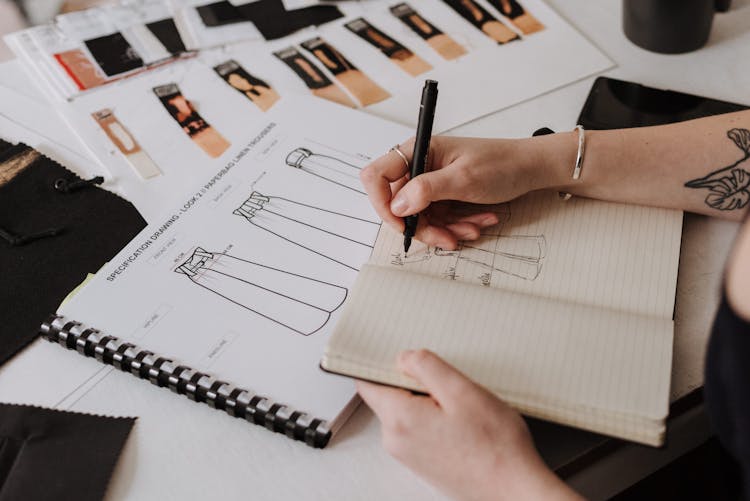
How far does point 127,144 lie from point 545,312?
1.89ft

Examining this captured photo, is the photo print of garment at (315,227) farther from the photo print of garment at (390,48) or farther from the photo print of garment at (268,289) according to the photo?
the photo print of garment at (390,48)

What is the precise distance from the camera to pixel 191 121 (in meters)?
0.90

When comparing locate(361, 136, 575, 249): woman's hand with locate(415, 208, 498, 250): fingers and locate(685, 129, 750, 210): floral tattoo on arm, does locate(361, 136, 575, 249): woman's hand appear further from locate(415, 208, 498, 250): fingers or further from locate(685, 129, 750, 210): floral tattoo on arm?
locate(685, 129, 750, 210): floral tattoo on arm

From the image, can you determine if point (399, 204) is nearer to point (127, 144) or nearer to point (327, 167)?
point (327, 167)

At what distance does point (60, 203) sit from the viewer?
0.80m

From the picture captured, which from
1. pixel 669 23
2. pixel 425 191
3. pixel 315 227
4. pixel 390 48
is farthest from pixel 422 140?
pixel 669 23

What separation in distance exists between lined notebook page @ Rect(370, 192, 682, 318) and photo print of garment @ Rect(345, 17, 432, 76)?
326mm

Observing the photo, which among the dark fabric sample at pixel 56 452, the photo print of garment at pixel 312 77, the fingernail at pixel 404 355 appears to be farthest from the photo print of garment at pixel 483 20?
the dark fabric sample at pixel 56 452

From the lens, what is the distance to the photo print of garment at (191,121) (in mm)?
866

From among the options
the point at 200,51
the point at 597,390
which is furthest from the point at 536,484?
the point at 200,51

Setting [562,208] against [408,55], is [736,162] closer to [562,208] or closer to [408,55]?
[562,208]

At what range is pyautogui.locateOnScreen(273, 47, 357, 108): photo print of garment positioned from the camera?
0.92m

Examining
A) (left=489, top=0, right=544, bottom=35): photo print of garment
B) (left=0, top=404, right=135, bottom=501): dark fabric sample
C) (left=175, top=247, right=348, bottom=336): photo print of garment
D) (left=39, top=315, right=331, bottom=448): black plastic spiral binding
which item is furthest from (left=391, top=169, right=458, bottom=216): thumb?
(left=489, top=0, right=544, bottom=35): photo print of garment

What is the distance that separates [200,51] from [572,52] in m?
0.55
